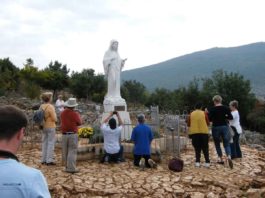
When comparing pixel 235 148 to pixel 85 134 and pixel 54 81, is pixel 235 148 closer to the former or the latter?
pixel 85 134

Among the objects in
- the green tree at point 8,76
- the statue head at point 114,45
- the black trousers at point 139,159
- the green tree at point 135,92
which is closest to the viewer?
the black trousers at point 139,159

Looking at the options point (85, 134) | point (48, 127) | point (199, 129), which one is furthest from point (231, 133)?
point (85, 134)

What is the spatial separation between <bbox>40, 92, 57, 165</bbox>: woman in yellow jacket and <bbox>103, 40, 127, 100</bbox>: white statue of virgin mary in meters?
4.15

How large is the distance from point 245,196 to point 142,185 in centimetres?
183

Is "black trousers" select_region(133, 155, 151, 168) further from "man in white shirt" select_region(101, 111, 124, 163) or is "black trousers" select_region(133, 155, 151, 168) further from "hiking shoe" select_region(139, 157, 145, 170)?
"man in white shirt" select_region(101, 111, 124, 163)

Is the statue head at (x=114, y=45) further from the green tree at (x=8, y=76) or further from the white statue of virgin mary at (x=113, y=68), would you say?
the green tree at (x=8, y=76)

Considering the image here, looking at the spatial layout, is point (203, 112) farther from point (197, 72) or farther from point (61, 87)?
point (197, 72)

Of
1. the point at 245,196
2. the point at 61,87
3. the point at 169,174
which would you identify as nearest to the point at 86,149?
the point at 169,174

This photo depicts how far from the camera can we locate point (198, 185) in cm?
707

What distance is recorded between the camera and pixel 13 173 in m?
1.77

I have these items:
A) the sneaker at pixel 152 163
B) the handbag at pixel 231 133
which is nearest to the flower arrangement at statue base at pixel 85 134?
the sneaker at pixel 152 163

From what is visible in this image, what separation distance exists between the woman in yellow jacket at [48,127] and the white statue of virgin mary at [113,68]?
415 cm

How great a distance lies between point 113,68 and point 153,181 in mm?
5694

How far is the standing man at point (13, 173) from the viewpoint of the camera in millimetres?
1762
